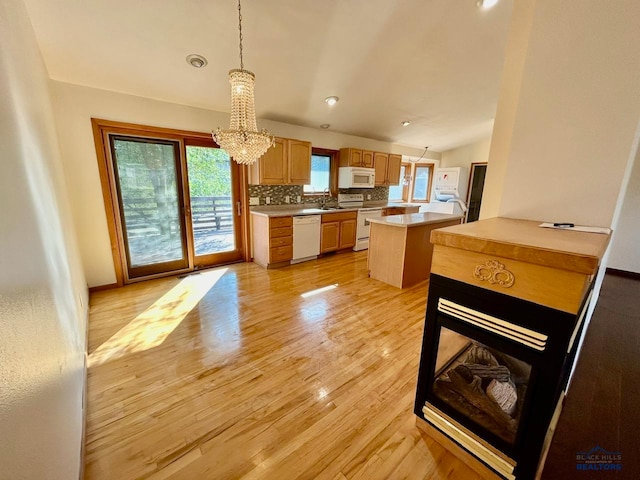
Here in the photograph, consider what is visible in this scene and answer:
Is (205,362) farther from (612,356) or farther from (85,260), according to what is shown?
(612,356)

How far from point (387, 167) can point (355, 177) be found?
1.18 m

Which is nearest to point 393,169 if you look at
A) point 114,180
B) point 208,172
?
point 208,172

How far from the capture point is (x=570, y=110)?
131cm

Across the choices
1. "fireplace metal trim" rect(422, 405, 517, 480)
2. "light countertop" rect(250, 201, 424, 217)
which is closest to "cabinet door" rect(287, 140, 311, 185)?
"light countertop" rect(250, 201, 424, 217)

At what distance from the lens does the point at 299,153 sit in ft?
14.4

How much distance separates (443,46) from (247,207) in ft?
10.8

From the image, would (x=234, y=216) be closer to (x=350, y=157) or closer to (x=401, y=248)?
(x=350, y=157)

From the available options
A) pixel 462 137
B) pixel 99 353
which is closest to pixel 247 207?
pixel 99 353

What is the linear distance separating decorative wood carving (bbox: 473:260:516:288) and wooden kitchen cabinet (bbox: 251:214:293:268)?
3209 millimetres

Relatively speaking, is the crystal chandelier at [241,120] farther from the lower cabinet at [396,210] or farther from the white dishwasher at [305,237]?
the lower cabinet at [396,210]

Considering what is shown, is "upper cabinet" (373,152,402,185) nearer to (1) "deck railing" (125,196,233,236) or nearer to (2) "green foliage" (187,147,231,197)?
(2) "green foliage" (187,147,231,197)

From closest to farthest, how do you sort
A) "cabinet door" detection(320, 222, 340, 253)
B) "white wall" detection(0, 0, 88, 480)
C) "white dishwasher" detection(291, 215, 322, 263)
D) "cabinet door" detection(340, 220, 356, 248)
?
"white wall" detection(0, 0, 88, 480) < "white dishwasher" detection(291, 215, 322, 263) < "cabinet door" detection(320, 222, 340, 253) < "cabinet door" detection(340, 220, 356, 248)

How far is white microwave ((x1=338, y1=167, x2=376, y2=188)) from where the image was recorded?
16.8ft

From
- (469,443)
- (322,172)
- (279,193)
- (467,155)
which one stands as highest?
(467,155)
